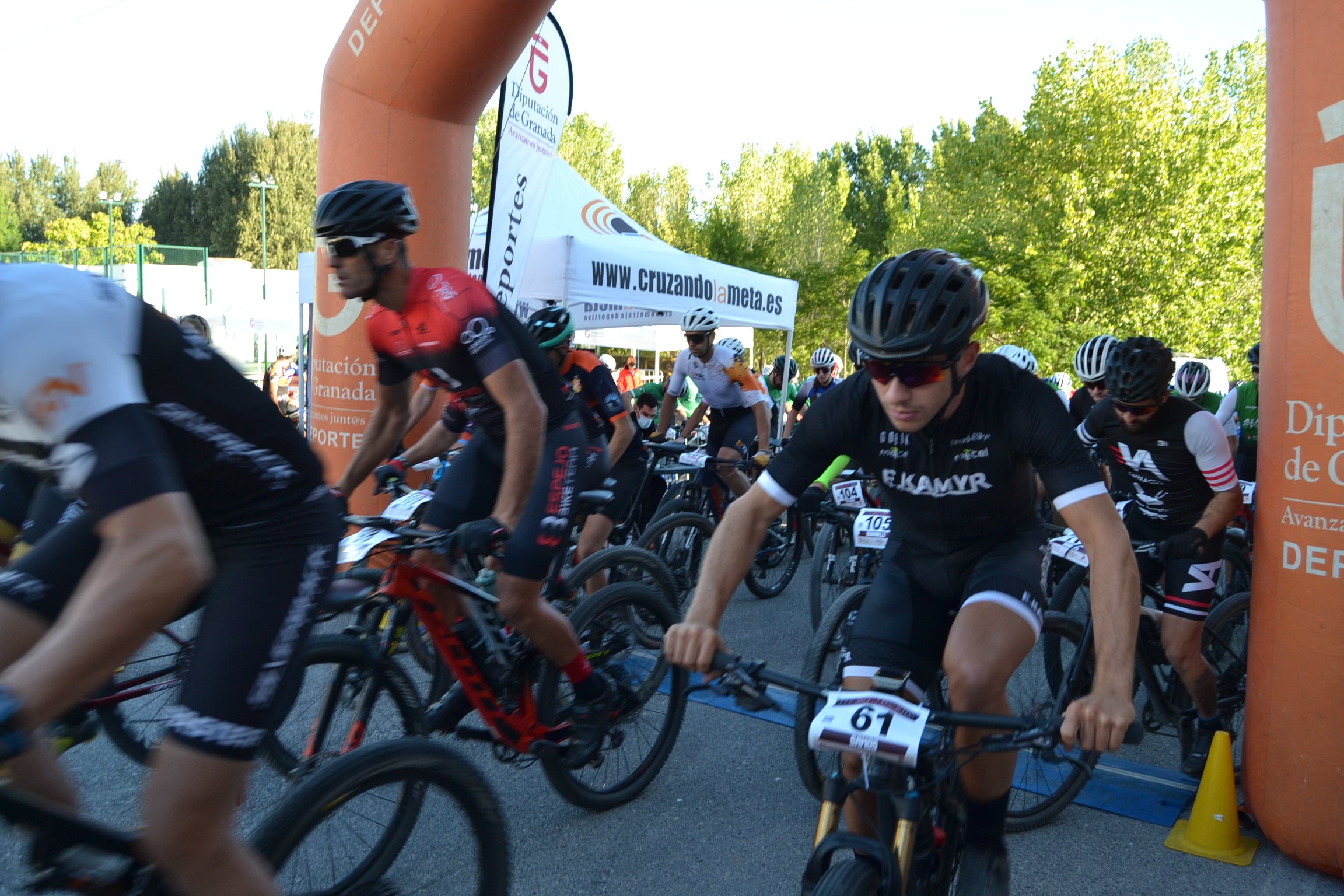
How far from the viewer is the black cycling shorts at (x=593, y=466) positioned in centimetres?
423

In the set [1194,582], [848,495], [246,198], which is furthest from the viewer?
[246,198]

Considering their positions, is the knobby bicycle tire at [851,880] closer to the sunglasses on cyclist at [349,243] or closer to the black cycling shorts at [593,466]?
the black cycling shorts at [593,466]

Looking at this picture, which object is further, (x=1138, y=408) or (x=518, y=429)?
(x=1138, y=408)

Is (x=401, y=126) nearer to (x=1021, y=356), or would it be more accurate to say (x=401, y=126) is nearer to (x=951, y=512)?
(x=951, y=512)

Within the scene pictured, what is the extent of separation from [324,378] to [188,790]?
640 cm

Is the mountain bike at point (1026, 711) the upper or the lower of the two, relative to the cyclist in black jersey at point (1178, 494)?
lower

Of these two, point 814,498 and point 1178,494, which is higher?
point 1178,494

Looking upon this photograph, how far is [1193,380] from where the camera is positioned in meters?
8.91

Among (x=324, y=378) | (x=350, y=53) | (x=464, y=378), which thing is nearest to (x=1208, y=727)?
(x=464, y=378)

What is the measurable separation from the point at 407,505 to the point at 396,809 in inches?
62.2

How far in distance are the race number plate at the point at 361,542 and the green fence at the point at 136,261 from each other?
77.5ft

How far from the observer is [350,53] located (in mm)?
7391

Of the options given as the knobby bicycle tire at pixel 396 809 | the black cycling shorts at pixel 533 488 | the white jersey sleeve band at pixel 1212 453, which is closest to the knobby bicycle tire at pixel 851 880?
the knobby bicycle tire at pixel 396 809

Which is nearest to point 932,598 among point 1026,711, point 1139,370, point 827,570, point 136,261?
point 1026,711
